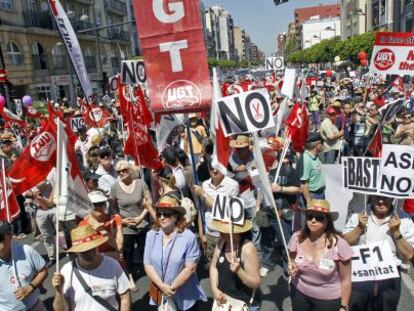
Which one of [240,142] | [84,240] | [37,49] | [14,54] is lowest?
[84,240]

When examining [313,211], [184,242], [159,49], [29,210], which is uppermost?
[159,49]

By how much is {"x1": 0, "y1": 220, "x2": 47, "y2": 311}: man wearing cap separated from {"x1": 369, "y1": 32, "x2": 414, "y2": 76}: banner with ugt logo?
7128 mm

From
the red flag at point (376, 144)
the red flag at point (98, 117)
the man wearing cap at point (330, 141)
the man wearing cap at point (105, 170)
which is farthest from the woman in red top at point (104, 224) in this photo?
the red flag at point (98, 117)

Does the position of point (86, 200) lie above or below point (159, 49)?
below

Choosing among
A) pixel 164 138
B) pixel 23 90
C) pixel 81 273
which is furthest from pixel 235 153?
pixel 23 90

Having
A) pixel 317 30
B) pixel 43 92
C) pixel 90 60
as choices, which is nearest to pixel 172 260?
pixel 43 92

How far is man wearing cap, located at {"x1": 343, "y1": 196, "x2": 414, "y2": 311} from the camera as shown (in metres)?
3.62

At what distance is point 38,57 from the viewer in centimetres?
3409

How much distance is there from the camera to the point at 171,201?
12.9 feet

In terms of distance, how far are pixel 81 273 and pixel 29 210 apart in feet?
16.6

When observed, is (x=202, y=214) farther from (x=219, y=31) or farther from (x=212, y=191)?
(x=219, y=31)

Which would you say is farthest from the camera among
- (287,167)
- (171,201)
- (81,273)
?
(287,167)

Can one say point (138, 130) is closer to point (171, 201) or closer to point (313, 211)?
point (171, 201)

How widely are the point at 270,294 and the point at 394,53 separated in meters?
5.38
